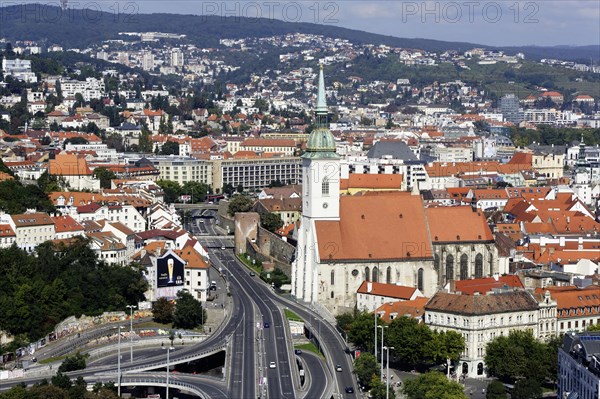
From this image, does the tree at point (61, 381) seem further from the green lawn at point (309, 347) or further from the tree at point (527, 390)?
the tree at point (527, 390)

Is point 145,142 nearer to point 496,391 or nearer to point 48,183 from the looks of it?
point 48,183

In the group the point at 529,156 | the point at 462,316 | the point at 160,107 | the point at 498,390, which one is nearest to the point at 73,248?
the point at 462,316

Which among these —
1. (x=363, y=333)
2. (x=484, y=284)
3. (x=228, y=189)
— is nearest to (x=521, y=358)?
(x=363, y=333)

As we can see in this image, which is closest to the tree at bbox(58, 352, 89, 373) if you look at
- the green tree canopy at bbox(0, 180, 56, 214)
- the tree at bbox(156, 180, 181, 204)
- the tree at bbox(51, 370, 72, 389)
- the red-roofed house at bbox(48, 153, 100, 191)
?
the tree at bbox(51, 370, 72, 389)

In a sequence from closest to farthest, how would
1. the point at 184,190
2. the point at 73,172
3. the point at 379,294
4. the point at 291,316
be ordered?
the point at 379,294 → the point at 291,316 → the point at 73,172 → the point at 184,190

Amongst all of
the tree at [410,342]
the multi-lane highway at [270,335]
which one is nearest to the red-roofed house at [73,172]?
the multi-lane highway at [270,335]

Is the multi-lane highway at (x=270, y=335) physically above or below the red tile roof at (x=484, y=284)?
below
